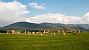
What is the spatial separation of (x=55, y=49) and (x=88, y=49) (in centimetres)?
605

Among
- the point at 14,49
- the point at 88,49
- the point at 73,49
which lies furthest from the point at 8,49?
the point at 88,49

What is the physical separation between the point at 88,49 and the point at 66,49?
4022 millimetres

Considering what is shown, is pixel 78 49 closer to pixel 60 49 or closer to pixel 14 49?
pixel 60 49

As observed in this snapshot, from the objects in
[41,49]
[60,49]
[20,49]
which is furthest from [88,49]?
[20,49]

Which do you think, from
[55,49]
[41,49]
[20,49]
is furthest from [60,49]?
[20,49]

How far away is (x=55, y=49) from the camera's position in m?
43.4

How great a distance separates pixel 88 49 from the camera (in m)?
43.2

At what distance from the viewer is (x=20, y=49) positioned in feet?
144

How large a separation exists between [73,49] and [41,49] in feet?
19.6

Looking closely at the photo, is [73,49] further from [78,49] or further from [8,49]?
[8,49]

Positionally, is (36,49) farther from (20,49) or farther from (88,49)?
(88,49)

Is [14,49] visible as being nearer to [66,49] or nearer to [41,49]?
[41,49]

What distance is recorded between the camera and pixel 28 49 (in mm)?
43969

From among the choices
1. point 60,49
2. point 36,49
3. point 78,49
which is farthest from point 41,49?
point 78,49
